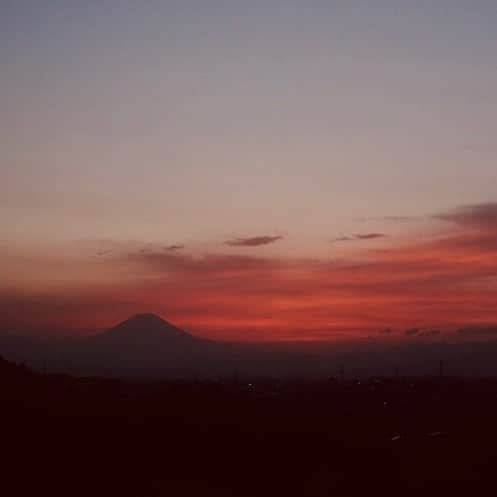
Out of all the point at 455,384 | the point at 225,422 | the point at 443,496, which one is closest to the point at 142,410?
the point at 225,422

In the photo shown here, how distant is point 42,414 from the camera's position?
4406 centimetres

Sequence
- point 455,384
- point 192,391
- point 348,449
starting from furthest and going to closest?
point 455,384 < point 192,391 < point 348,449

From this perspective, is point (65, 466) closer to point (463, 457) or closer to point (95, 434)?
point (95, 434)

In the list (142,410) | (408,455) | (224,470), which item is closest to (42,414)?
(142,410)

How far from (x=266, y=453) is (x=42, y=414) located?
10.8 metres

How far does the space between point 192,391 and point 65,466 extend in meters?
19.1

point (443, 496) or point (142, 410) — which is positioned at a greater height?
point (142, 410)

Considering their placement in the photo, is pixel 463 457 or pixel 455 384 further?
pixel 455 384

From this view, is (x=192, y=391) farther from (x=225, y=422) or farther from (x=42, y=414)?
(x=42, y=414)

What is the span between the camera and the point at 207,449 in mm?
43562

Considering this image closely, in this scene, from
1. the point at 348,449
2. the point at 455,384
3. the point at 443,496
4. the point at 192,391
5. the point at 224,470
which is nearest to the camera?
the point at 443,496

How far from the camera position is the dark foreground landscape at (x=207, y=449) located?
3844 cm

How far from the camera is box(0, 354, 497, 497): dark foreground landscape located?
38438 millimetres

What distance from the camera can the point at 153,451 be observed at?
4272 cm
